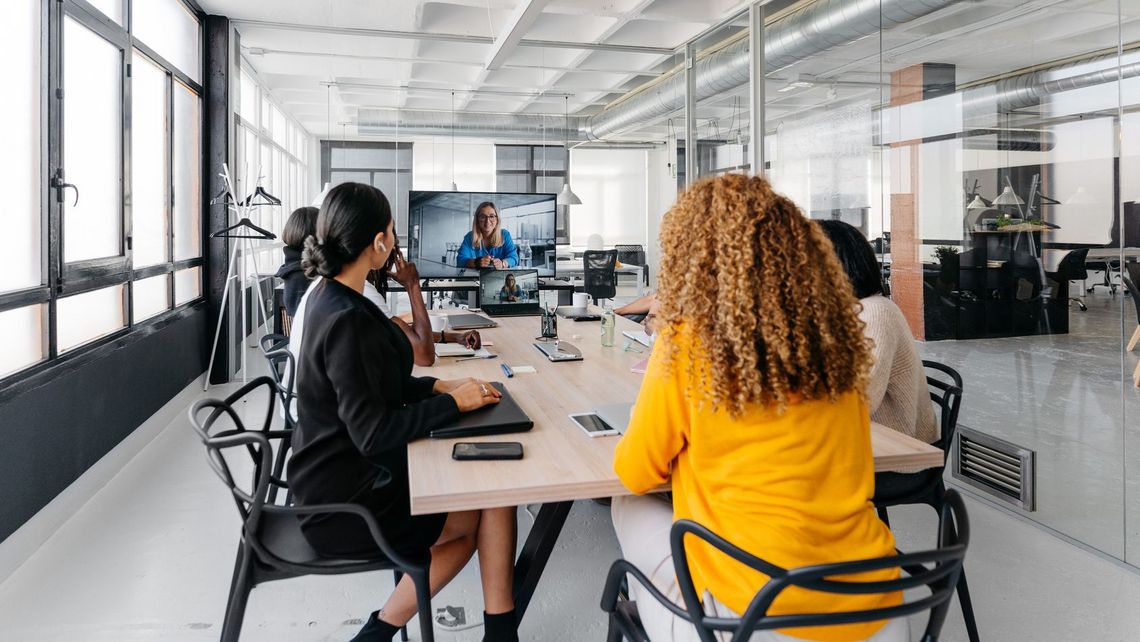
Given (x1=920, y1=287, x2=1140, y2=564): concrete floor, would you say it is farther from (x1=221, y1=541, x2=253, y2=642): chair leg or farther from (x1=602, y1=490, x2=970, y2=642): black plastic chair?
(x1=221, y1=541, x2=253, y2=642): chair leg

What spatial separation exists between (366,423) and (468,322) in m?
2.00

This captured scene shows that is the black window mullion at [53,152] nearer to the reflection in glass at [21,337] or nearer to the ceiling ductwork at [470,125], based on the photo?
the reflection in glass at [21,337]

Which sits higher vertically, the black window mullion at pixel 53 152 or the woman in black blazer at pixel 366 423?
the black window mullion at pixel 53 152

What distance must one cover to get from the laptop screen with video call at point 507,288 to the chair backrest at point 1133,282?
8.47ft

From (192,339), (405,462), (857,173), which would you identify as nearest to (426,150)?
(192,339)

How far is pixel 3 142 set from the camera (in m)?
2.70

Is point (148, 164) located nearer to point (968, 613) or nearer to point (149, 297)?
point (149, 297)

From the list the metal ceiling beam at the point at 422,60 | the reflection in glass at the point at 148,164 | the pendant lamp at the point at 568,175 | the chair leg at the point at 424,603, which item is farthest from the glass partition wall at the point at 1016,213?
the reflection in glass at the point at 148,164

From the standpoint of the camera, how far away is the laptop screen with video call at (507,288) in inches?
155

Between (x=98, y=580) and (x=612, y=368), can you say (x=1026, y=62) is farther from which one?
(x=98, y=580)

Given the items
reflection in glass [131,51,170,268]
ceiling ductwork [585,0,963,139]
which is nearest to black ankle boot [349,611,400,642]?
reflection in glass [131,51,170,268]

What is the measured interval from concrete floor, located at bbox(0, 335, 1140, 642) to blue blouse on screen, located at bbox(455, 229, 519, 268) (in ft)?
6.50

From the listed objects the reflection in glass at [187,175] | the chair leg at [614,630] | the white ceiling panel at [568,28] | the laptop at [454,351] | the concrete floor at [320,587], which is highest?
the white ceiling panel at [568,28]

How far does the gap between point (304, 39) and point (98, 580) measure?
514 cm
